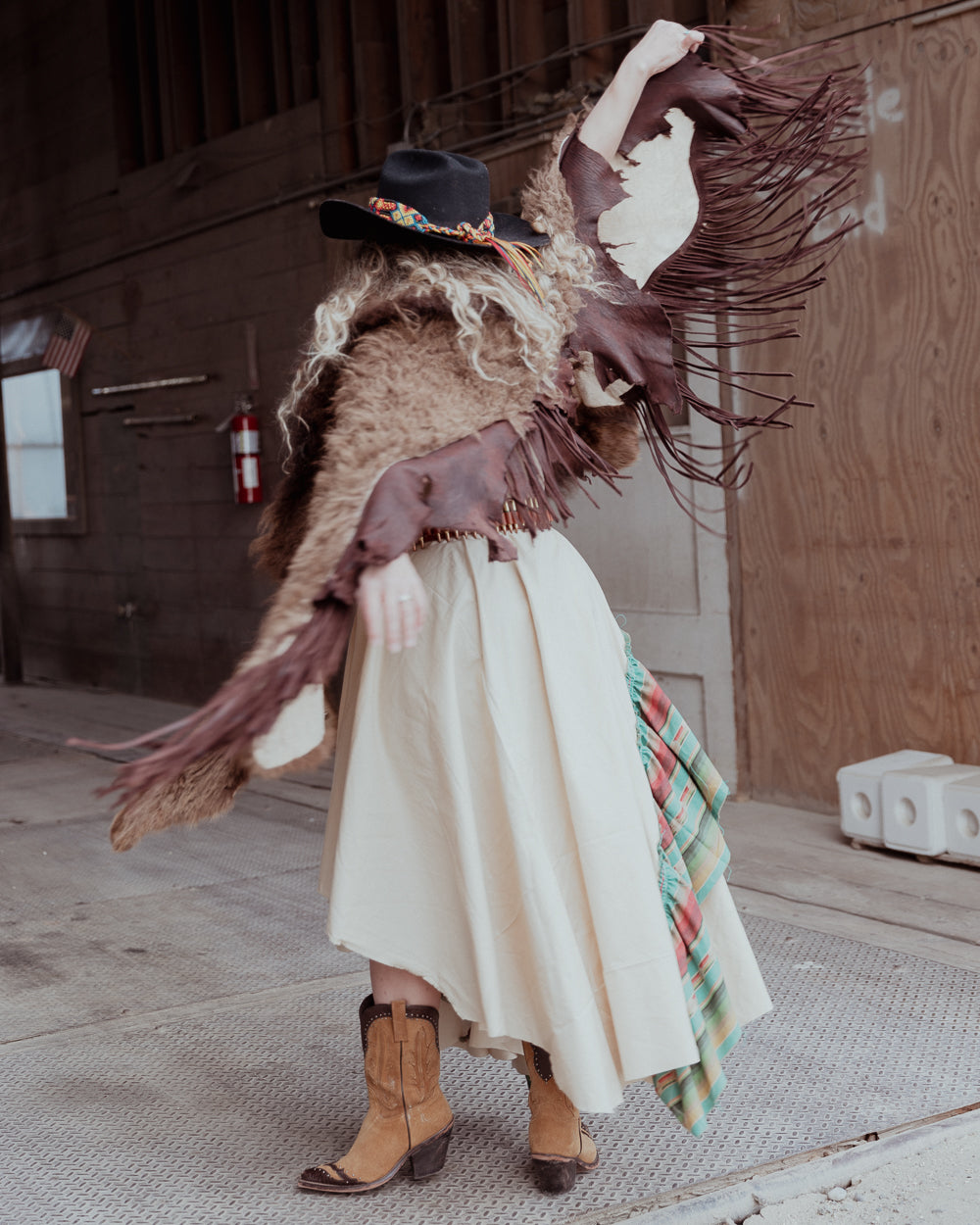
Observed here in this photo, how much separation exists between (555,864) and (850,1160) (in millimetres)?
646

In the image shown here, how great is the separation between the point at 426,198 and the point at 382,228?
0.07 m

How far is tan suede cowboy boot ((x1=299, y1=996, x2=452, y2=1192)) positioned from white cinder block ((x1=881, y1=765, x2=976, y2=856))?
1994 millimetres

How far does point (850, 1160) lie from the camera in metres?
1.86

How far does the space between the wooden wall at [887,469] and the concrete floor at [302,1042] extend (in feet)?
1.32

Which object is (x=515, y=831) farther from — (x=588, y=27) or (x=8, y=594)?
(x=8, y=594)

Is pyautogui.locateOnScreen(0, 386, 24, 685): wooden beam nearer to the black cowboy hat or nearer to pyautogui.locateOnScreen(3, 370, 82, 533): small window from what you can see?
pyautogui.locateOnScreen(3, 370, 82, 533): small window

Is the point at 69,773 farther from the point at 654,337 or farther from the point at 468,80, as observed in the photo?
the point at 654,337

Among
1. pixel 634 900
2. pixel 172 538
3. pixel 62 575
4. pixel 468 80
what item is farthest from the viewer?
pixel 62 575

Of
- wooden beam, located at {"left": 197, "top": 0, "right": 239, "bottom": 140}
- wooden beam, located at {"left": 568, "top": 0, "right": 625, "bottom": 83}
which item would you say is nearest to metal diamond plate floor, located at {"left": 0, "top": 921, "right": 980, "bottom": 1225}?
wooden beam, located at {"left": 568, "top": 0, "right": 625, "bottom": 83}

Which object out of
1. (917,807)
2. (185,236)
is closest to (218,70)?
(185,236)

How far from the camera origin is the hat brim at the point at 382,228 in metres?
1.67

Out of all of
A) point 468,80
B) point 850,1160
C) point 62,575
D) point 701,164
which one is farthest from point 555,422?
point 62,575

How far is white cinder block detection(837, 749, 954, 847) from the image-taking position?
143 inches

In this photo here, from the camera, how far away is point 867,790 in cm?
365
